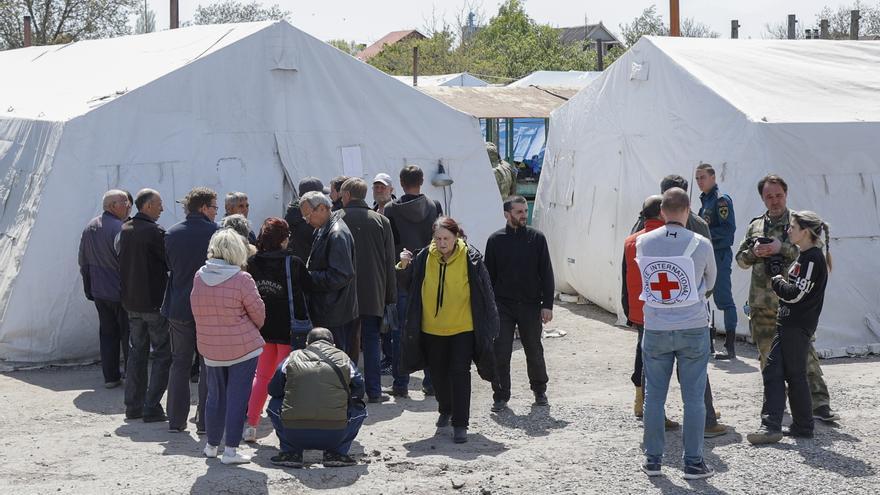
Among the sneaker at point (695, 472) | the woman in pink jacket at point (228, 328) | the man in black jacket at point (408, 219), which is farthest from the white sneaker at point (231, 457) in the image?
the sneaker at point (695, 472)

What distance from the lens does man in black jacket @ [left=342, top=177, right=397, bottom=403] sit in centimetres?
867

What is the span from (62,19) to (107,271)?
31.8 meters

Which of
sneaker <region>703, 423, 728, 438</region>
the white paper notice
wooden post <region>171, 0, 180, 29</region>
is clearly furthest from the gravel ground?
wooden post <region>171, 0, 180, 29</region>

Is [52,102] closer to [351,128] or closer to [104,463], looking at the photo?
[351,128]

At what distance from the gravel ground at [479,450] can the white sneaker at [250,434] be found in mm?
54

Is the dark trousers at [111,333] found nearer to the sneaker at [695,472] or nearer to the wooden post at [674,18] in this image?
the sneaker at [695,472]

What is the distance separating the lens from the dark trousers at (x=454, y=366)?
7.52 m

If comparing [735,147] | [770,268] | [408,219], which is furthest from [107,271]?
[735,147]

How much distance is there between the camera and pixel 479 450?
24.3 feet

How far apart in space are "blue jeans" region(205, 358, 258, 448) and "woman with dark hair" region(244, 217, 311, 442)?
0.53 metres

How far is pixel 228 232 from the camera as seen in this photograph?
6848mm

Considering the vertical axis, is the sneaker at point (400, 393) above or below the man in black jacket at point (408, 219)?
below

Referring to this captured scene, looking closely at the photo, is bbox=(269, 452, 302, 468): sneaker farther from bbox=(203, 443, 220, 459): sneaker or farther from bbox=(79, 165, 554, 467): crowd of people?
bbox=(203, 443, 220, 459): sneaker

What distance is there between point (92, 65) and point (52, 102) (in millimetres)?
1575
